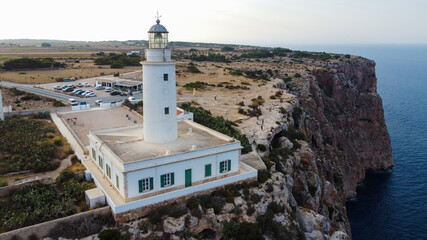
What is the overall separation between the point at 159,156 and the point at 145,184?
190 centimetres

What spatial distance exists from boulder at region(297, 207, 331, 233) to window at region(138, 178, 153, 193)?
11624 mm

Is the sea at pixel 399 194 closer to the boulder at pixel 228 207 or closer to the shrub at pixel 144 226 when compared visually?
the boulder at pixel 228 207

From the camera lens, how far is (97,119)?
38.4m

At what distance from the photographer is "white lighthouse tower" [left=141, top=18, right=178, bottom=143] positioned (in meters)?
21.8

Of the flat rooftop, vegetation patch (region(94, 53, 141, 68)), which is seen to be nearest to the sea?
the flat rooftop

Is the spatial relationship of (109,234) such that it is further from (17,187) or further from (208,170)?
(17,187)

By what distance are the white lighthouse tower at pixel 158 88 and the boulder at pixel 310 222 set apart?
37.7 ft

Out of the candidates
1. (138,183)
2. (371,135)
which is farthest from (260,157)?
(371,135)

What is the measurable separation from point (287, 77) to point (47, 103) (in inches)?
1804

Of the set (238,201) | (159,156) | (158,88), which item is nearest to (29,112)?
(158,88)

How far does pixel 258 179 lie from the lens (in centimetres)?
2408

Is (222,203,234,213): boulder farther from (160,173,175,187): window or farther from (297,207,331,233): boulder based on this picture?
(297,207,331,233): boulder

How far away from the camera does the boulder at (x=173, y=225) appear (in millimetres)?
18261

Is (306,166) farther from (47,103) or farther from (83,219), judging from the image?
(47,103)
